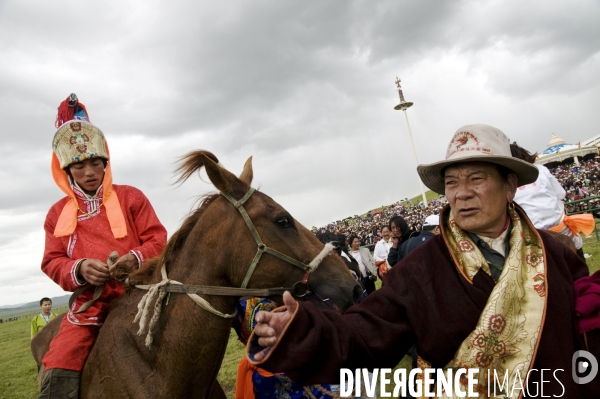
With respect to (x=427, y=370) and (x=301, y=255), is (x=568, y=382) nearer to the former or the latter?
(x=427, y=370)

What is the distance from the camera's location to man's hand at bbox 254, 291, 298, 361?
4.94ft

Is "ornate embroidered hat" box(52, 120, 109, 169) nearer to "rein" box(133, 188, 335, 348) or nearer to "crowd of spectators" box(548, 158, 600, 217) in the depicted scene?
"rein" box(133, 188, 335, 348)

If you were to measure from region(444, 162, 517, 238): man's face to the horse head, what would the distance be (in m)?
0.92

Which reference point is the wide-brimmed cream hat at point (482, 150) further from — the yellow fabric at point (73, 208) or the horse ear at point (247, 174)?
the yellow fabric at point (73, 208)

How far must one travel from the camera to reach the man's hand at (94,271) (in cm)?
276

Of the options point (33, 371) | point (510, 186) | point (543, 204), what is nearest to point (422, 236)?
point (543, 204)

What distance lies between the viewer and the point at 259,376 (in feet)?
10.7

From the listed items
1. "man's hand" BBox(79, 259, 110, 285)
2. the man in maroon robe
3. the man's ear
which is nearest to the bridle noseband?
the man in maroon robe

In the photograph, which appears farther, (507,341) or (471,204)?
(471,204)

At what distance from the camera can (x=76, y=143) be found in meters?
3.19

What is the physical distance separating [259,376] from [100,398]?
1.26 meters

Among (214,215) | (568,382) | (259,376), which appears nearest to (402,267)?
(568,382)

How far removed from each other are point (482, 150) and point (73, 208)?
2.98 meters

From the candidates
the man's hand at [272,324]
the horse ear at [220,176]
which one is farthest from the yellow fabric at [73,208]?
the man's hand at [272,324]
